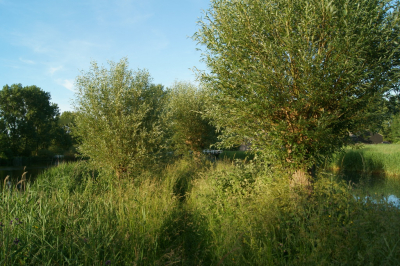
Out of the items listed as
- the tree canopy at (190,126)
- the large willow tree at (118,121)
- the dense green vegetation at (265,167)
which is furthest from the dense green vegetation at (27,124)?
the dense green vegetation at (265,167)

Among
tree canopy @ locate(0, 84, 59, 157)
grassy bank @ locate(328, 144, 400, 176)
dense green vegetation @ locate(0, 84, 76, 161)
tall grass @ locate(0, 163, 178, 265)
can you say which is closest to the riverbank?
grassy bank @ locate(328, 144, 400, 176)

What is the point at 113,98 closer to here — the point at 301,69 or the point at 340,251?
the point at 301,69

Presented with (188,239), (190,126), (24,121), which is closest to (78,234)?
(188,239)

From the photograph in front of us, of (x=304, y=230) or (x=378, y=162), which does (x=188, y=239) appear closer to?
(x=304, y=230)

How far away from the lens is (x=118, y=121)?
1059 cm

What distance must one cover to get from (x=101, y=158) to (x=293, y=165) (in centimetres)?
766

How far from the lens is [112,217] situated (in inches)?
214

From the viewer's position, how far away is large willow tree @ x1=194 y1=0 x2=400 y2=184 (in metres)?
6.66

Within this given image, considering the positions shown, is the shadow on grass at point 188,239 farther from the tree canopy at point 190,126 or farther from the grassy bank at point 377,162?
the grassy bank at point 377,162

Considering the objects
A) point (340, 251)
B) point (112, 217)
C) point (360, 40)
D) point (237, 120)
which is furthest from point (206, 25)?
point (340, 251)

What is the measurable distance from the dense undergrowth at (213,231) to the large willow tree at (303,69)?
1.46 meters

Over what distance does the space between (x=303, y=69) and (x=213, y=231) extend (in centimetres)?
469

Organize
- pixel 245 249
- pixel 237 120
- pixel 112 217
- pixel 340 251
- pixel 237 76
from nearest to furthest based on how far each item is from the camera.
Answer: pixel 340 251 → pixel 245 249 → pixel 112 217 → pixel 237 76 → pixel 237 120

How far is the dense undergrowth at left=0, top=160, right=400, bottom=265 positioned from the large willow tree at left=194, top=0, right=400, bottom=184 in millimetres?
1456
